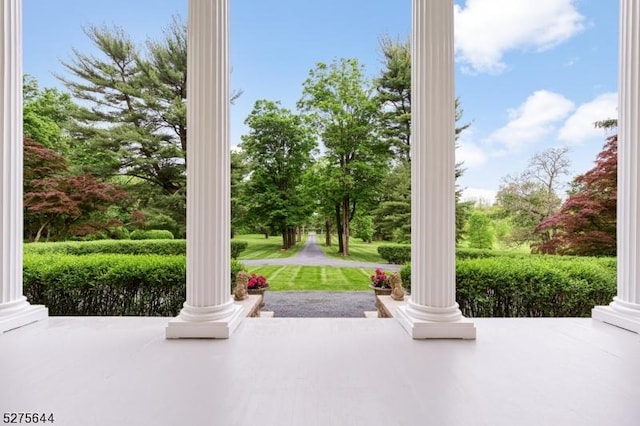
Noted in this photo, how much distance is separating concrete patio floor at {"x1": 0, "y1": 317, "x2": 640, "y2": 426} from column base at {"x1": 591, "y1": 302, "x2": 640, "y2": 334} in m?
0.18

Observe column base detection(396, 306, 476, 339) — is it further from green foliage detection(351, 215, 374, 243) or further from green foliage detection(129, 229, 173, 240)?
green foliage detection(129, 229, 173, 240)

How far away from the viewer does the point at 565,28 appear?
5879 millimetres

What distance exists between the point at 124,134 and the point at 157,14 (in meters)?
3.35

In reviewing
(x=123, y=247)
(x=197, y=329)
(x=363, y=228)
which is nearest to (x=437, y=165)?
(x=197, y=329)

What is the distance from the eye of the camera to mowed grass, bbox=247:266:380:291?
6184 millimetres

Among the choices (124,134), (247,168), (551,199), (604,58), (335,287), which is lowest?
(335,287)

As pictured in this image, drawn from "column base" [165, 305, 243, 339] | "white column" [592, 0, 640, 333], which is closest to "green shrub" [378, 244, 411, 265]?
"white column" [592, 0, 640, 333]

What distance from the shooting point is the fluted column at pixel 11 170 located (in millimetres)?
3154

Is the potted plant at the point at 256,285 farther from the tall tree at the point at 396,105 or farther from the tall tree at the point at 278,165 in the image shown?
the tall tree at the point at 396,105

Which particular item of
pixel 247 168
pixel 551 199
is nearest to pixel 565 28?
pixel 551 199

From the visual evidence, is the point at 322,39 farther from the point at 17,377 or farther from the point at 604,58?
the point at 17,377

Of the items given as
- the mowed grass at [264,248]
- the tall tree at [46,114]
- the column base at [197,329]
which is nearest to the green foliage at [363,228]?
the mowed grass at [264,248]

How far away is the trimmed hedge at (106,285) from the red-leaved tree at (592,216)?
650 cm

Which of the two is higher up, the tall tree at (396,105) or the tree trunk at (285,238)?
the tall tree at (396,105)
